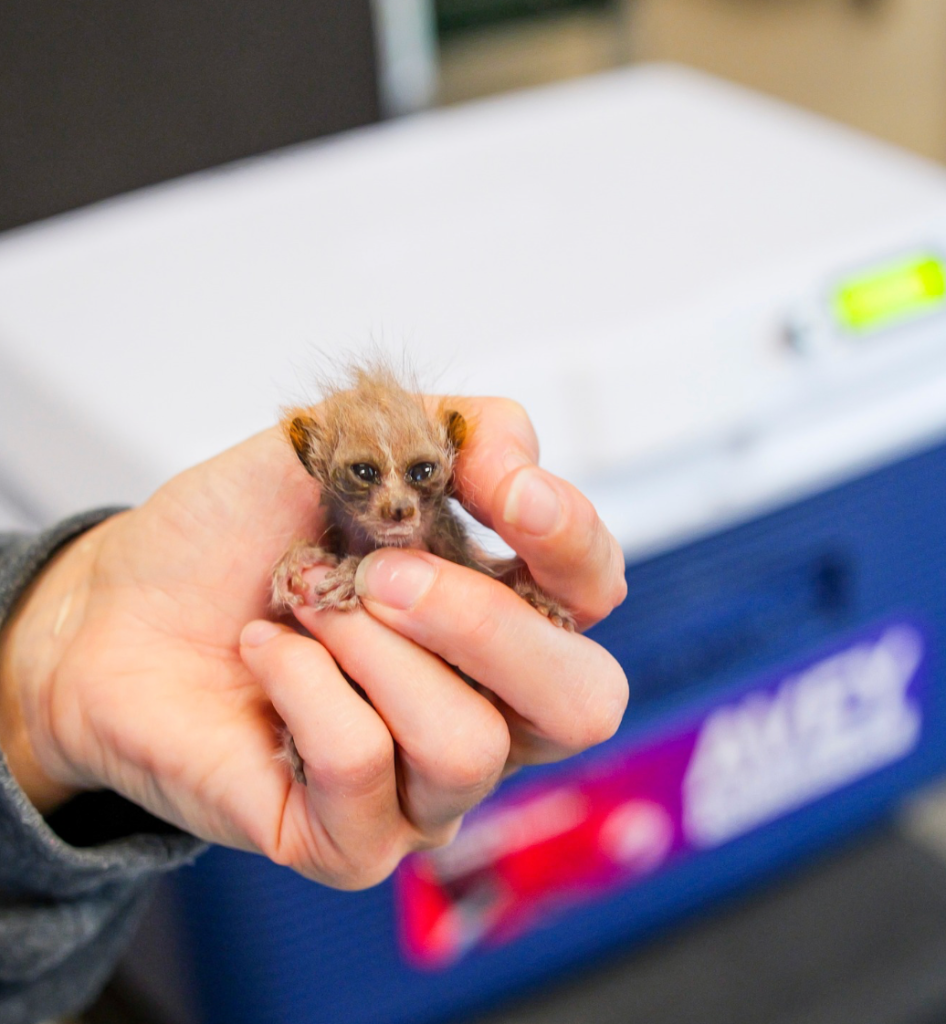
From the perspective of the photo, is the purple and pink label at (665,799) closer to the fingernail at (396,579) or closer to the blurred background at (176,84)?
the fingernail at (396,579)

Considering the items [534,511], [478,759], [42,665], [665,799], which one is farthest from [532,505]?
[665,799]

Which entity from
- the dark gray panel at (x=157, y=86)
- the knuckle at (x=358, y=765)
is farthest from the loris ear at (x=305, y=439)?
the dark gray panel at (x=157, y=86)

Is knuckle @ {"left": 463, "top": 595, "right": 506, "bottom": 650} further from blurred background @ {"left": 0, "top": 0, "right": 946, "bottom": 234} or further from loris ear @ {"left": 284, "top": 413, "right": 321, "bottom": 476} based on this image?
blurred background @ {"left": 0, "top": 0, "right": 946, "bottom": 234}

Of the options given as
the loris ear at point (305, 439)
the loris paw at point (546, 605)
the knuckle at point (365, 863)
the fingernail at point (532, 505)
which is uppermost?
the loris ear at point (305, 439)

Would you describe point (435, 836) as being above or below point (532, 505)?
below

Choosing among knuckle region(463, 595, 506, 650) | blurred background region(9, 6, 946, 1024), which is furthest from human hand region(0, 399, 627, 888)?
blurred background region(9, 6, 946, 1024)

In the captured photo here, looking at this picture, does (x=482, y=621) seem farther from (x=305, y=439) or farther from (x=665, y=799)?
(x=665, y=799)

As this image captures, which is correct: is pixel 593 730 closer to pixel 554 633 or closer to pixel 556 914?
pixel 554 633
